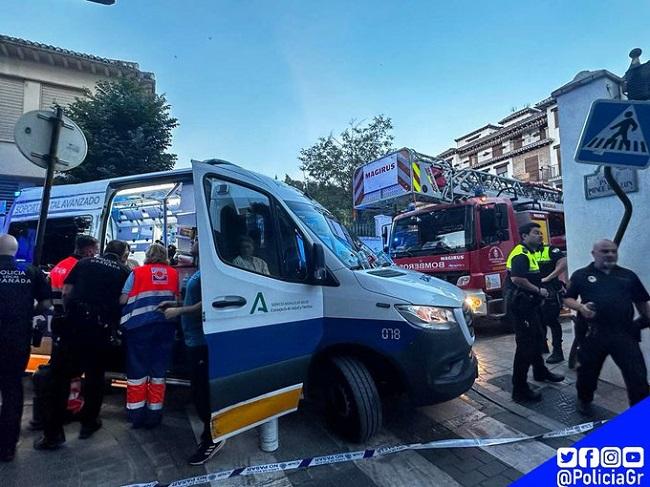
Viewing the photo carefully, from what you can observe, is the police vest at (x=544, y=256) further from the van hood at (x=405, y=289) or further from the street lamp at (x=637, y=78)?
the van hood at (x=405, y=289)

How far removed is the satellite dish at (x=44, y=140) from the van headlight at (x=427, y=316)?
3.35m

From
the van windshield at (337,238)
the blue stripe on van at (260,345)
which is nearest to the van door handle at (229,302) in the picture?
the blue stripe on van at (260,345)

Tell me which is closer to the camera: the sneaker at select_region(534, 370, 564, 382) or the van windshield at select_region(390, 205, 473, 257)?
the sneaker at select_region(534, 370, 564, 382)

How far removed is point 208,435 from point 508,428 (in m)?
2.66

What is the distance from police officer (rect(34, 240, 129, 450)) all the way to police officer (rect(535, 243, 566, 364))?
500 cm

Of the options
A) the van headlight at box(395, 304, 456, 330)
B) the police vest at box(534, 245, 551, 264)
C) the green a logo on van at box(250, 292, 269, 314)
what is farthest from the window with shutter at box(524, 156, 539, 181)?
the green a logo on van at box(250, 292, 269, 314)

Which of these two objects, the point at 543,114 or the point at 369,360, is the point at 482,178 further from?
the point at 543,114

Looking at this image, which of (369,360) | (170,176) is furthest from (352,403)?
(170,176)

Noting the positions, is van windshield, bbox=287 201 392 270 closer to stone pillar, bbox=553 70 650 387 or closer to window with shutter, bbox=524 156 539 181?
stone pillar, bbox=553 70 650 387

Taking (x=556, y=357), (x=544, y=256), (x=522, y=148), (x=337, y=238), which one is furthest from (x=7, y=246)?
(x=522, y=148)

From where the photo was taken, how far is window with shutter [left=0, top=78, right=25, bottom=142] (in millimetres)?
12156

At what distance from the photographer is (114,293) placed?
3332 mm

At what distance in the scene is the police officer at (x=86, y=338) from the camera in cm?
308

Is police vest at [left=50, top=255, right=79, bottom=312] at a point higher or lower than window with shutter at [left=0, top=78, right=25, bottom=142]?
lower
